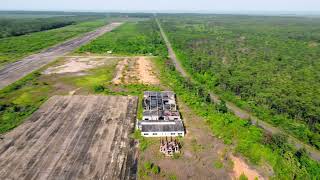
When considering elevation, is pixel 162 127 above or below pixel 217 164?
above

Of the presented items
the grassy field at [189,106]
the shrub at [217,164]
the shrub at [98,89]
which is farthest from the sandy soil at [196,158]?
the shrub at [98,89]

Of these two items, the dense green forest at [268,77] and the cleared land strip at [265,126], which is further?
the dense green forest at [268,77]

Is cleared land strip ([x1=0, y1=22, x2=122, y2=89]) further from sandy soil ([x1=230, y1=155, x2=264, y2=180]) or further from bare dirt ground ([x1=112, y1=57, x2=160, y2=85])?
sandy soil ([x1=230, y1=155, x2=264, y2=180])

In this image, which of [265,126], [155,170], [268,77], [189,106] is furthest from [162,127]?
[268,77]

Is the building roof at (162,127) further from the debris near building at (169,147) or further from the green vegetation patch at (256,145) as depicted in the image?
the green vegetation patch at (256,145)

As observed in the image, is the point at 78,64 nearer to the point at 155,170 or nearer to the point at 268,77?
the point at 268,77

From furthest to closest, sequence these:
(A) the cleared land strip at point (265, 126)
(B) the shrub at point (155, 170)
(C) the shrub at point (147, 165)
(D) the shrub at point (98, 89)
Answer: (D) the shrub at point (98, 89) → (A) the cleared land strip at point (265, 126) → (C) the shrub at point (147, 165) → (B) the shrub at point (155, 170)

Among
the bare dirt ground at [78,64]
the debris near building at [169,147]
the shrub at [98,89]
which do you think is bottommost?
the bare dirt ground at [78,64]
